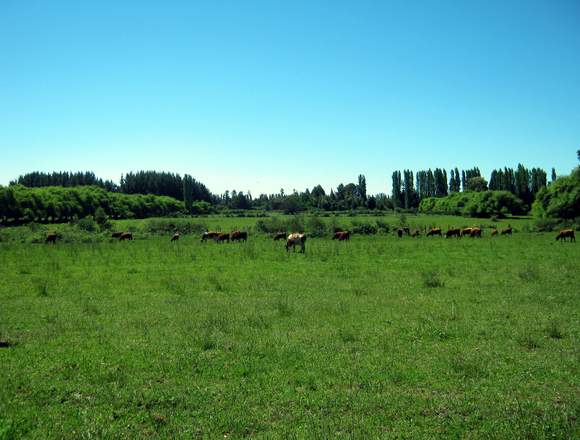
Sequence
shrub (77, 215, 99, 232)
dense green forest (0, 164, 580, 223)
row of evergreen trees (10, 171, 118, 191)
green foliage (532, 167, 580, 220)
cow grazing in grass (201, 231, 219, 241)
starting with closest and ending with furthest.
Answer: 1. cow grazing in grass (201, 231, 219, 241)
2. shrub (77, 215, 99, 232)
3. green foliage (532, 167, 580, 220)
4. dense green forest (0, 164, 580, 223)
5. row of evergreen trees (10, 171, 118, 191)

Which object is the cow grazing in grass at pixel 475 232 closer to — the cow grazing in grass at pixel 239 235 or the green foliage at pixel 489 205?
the cow grazing in grass at pixel 239 235

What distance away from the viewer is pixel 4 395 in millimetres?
6832

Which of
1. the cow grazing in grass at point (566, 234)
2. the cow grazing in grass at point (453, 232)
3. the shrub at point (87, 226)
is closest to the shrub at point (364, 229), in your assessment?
the cow grazing in grass at point (453, 232)

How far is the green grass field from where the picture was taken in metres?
6.05

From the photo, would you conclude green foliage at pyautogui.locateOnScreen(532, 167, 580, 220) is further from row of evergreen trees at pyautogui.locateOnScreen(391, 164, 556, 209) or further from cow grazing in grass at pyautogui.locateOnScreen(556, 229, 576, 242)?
row of evergreen trees at pyautogui.locateOnScreen(391, 164, 556, 209)

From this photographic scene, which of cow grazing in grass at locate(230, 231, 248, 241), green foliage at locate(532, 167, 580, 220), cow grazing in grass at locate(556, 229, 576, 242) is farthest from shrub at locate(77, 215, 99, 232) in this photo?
green foliage at locate(532, 167, 580, 220)

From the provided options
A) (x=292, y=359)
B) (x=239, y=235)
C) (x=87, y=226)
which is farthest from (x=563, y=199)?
(x=292, y=359)

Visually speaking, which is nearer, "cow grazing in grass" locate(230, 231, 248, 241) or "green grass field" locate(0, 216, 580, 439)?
"green grass field" locate(0, 216, 580, 439)

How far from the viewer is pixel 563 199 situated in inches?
2532

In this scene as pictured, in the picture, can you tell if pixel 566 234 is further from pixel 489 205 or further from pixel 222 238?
pixel 489 205

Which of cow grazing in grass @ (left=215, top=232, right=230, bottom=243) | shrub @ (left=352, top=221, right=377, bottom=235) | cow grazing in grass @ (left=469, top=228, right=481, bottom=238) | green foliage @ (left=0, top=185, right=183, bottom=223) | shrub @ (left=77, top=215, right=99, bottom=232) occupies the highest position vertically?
green foliage @ (left=0, top=185, right=183, bottom=223)

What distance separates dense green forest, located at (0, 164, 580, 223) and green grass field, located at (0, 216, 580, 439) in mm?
62032

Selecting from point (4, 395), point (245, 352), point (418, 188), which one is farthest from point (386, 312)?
point (418, 188)

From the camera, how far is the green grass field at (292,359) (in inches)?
238
